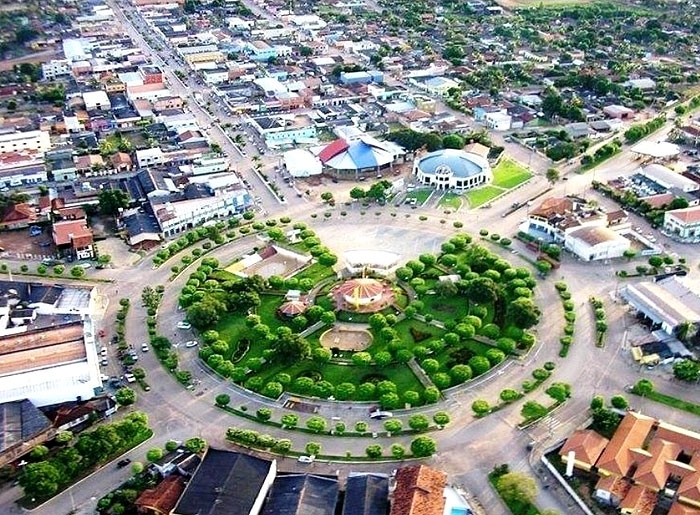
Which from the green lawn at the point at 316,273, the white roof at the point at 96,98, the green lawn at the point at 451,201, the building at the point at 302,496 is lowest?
the green lawn at the point at 451,201

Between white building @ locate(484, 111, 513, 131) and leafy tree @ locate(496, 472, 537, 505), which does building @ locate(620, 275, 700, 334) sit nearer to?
leafy tree @ locate(496, 472, 537, 505)

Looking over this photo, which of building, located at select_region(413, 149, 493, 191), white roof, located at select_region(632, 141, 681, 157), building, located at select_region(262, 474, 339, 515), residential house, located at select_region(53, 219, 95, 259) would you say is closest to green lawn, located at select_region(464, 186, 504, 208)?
building, located at select_region(413, 149, 493, 191)

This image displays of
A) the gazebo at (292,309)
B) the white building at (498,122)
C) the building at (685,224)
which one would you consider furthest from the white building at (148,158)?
the building at (685,224)

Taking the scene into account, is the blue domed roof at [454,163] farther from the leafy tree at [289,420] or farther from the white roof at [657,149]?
the leafy tree at [289,420]

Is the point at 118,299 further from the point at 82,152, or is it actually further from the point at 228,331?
the point at 82,152

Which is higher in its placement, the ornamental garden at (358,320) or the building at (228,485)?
the building at (228,485)

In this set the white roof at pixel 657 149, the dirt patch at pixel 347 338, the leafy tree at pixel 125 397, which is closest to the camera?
the leafy tree at pixel 125 397

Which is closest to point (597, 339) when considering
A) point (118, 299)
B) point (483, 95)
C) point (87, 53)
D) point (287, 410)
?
point (287, 410)
